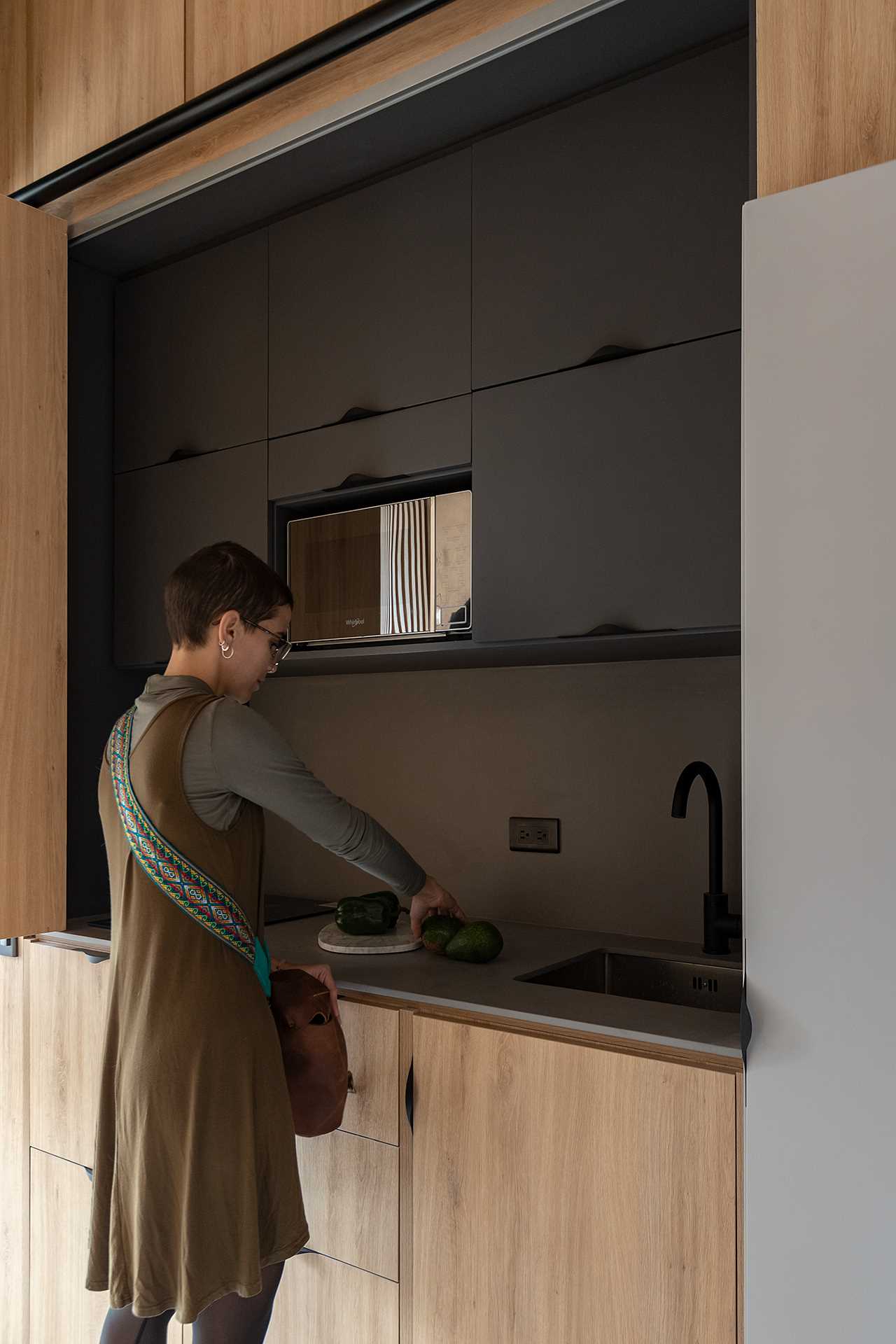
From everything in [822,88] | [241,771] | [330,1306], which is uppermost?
[822,88]

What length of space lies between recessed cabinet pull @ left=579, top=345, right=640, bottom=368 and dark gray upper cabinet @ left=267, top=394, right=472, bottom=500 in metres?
0.27

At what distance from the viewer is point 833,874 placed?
41.3 inches

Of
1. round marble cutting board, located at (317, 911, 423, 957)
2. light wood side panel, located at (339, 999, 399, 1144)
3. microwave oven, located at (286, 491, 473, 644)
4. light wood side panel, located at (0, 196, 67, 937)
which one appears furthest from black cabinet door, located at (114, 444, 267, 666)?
light wood side panel, located at (339, 999, 399, 1144)

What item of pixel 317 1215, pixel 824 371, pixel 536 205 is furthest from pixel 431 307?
pixel 317 1215

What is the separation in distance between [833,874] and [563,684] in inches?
45.1

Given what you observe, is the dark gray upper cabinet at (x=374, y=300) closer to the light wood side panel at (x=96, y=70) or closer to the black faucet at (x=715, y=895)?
the light wood side panel at (x=96, y=70)

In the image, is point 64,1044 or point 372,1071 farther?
point 64,1044

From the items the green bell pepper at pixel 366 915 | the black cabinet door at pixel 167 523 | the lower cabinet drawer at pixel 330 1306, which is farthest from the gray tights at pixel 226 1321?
the black cabinet door at pixel 167 523

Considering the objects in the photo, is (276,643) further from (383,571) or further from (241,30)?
(241,30)

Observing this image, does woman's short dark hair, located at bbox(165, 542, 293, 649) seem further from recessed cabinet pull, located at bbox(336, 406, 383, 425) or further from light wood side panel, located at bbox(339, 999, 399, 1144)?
light wood side panel, located at bbox(339, 999, 399, 1144)

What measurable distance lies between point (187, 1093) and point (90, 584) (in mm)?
1439

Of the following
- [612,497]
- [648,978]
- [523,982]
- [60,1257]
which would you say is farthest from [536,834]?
[60,1257]

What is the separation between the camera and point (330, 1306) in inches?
65.7

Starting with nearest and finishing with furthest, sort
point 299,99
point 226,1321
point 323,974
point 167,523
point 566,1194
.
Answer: point 566,1194, point 226,1321, point 323,974, point 299,99, point 167,523
